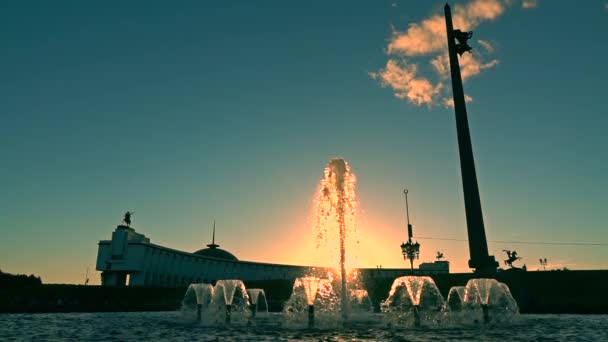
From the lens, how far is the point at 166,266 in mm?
82812

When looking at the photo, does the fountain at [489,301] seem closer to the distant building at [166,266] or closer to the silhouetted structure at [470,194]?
the silhouetted structure at [470,194]

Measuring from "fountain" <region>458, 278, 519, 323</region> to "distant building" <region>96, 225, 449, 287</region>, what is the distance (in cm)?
3554

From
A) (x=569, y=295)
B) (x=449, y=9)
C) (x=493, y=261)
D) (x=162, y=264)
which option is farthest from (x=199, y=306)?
(x=162, y=264)

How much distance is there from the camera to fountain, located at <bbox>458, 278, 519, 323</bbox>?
66.0ft

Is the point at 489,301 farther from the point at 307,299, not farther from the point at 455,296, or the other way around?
the point at 455,296

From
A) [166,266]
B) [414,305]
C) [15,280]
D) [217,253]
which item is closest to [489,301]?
[414,305]

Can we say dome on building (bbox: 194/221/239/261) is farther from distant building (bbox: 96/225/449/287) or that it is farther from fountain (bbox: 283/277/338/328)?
fountain (bbox: 283/277/338/328)

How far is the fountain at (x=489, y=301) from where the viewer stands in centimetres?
2011

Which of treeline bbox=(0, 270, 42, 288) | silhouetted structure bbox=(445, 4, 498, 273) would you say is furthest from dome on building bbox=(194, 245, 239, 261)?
silhouetted structure bbox=(445, 4, 498, 273)

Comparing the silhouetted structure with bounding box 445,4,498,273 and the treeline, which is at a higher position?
the silhouetted structure with bounding box 445,4,498,273

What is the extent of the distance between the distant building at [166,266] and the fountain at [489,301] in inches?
1399

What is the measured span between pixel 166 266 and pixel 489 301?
72.6m

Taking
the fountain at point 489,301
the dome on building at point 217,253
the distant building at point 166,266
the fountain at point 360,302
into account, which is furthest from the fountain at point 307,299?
the dome on building at point 217,253

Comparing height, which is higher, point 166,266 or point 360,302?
point 166,266
